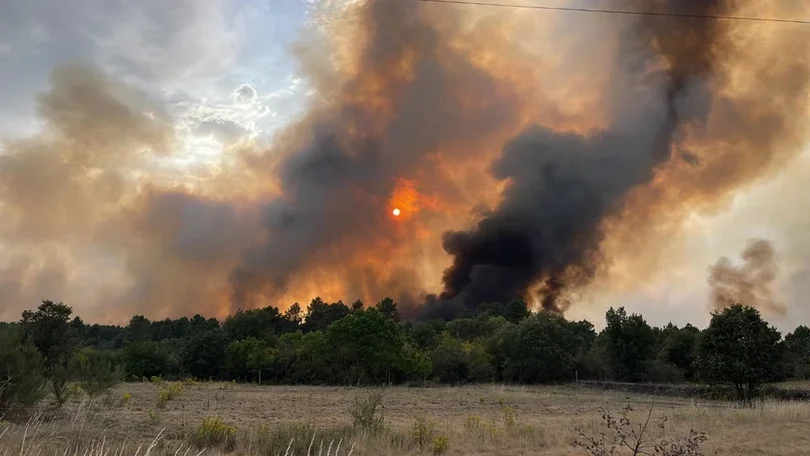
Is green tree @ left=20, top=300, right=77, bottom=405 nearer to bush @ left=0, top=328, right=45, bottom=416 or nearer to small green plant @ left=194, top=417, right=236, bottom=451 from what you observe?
bush @ left=0, top=328, right=45, bottom=416

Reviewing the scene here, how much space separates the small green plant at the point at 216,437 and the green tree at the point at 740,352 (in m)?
30.9

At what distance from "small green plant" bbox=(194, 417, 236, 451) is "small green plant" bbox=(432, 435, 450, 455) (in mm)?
4591

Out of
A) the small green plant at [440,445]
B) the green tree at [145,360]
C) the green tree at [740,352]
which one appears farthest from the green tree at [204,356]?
the small green plant at [440,445]

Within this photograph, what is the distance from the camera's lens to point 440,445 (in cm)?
1256

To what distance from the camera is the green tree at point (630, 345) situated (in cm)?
5909

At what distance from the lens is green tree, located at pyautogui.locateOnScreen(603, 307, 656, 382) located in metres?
59.1

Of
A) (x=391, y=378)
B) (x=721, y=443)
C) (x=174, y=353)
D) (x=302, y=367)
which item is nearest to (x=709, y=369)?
(x=721, y=443)

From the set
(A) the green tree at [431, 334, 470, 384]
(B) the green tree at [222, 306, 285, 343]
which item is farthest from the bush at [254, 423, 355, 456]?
(B) the green tree at [222, 306, 285, 343]

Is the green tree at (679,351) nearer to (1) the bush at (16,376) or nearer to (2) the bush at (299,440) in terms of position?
(2) the bush at (299,440)

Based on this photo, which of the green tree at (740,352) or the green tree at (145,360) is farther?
the green tree at (145,360)

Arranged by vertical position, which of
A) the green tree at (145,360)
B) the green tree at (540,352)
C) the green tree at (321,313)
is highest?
the green tree at (321,313)

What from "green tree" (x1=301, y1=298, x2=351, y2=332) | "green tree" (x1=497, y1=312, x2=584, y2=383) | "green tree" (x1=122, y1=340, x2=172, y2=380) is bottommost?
"green tree" (x1=122, y1=340, x2=172, y2=380)

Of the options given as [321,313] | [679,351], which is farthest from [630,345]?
[321,313]

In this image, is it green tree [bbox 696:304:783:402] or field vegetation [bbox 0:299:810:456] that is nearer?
field vegetation [bbox 0:299:810:456]
